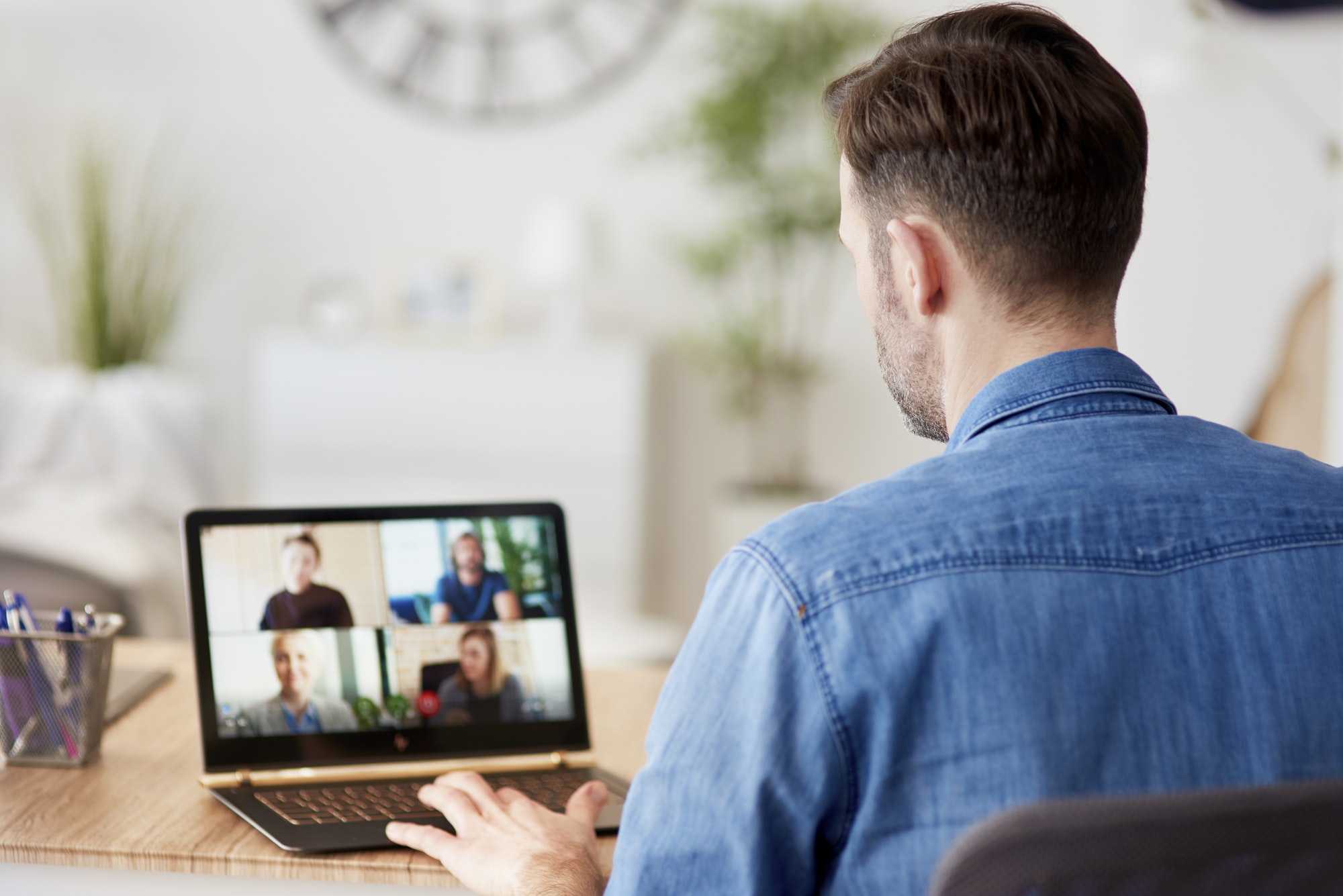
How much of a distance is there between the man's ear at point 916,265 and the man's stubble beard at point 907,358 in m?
0.02

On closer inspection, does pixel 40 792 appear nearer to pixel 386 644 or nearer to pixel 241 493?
pixel 386 644

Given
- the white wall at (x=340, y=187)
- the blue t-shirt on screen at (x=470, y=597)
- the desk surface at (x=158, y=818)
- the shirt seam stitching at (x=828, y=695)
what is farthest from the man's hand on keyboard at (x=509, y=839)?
the white wall at (x=340, y=187)

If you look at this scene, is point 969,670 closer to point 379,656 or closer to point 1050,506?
point 1050,506

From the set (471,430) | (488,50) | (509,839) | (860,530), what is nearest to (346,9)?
(488,50)

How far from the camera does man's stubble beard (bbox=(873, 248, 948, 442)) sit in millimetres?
930

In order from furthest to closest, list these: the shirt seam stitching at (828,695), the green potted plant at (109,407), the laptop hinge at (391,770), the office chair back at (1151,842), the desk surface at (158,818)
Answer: the green potted plant at (109,407) < the laptop hinge at (391,770) < the desk surface at (158,818) < the shirt seam stitching at (828,695) < the office chair back at (1151,842)

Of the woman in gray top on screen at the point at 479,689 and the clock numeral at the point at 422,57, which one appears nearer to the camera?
the woman in gray top on screen at the point at 479,689

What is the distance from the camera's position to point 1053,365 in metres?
0.86

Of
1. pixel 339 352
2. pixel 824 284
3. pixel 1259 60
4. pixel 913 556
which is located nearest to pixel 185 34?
pixel 339 352

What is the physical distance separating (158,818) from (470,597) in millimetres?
320

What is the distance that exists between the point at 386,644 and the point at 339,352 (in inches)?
107

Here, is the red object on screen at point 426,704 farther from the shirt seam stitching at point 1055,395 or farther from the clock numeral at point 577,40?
the clock numeral at point 577,40

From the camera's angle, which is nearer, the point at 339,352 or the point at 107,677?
the point at 107,677

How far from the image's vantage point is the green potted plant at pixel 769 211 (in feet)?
12.0
